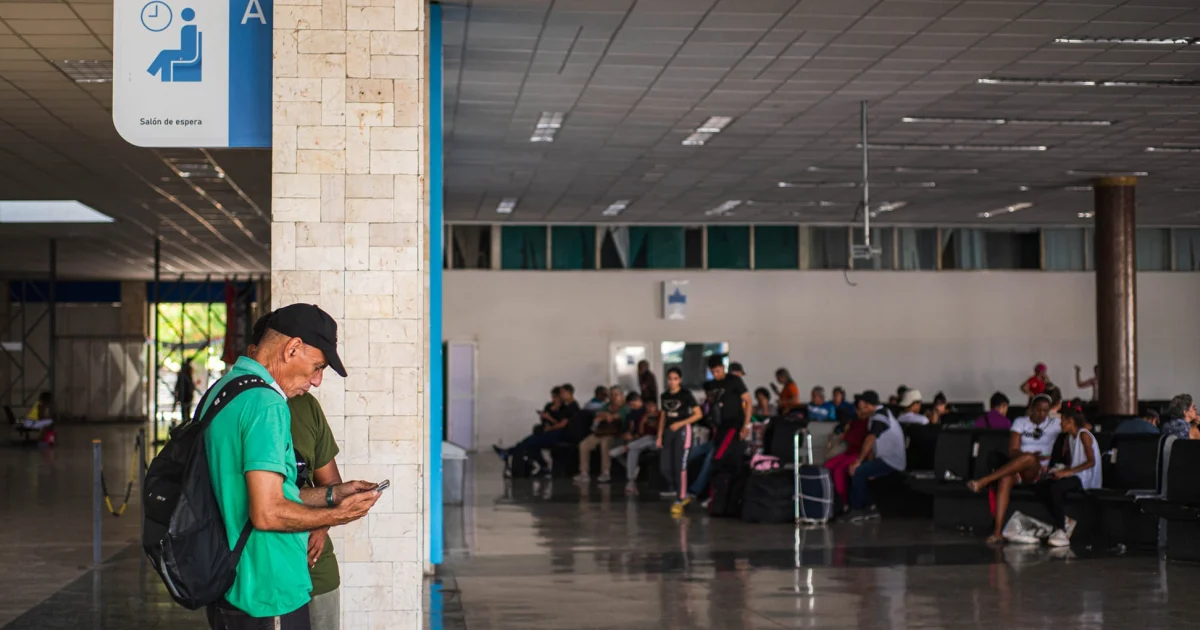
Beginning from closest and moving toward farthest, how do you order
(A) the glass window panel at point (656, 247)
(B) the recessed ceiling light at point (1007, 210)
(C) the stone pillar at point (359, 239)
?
(C) the stone pillar at point (359, 239) < (B) the recessed ceiling light at point (1007, 210) < (A) the glass window panel at point (656, 247)

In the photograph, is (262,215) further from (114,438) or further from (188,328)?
(188,328)

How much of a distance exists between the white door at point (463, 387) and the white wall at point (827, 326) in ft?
0.64

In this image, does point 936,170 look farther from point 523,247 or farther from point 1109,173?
point 523,247

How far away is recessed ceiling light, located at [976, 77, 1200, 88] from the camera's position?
12461mm

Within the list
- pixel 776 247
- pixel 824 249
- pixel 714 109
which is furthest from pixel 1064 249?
pixel 714 109

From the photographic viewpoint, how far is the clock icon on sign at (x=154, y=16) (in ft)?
19.8

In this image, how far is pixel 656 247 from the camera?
80.7 feet

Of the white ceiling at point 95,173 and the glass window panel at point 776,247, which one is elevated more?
the white ceiling at point 95,173

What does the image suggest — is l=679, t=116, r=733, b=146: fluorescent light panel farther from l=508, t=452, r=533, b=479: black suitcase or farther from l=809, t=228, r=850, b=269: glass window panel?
l=809, t=228, r=850, b=269: glass window panel

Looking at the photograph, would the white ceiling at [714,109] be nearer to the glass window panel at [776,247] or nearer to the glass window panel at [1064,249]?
the glass window panel at [776,247]

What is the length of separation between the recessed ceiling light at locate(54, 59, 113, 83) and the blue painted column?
386 centimetres

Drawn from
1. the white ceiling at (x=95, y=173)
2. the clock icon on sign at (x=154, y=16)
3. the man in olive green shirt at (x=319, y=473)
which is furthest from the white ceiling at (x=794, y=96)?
the man in olive green shirt at (x=319, y=473)

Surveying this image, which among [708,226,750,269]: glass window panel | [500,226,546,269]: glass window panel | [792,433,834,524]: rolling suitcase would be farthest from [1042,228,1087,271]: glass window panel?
[792,433,834,524]: rolling suitcase

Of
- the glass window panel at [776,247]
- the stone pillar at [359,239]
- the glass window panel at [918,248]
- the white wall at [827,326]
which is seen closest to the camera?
the stone pillar at [359,239]
